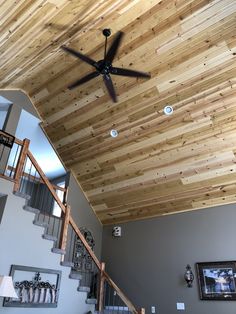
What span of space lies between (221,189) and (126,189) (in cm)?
223

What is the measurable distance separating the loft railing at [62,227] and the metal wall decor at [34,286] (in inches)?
14.8

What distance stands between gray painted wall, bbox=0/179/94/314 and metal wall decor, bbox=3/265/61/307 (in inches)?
2.9

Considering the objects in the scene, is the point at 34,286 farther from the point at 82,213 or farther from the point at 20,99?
the point at 20,99

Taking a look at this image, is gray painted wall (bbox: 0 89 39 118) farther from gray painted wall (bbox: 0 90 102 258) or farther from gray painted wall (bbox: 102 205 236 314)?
gray painted wall (bbox: 102 205 236 314)

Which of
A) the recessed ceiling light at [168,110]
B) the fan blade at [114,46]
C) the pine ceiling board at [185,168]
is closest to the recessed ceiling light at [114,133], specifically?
the pine ceiling board at [185,168]

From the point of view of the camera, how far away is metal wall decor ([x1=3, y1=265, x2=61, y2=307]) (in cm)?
414

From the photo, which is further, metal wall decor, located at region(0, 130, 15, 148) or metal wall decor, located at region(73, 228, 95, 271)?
metal wall decor, located at region(73, 228, 95, 271)

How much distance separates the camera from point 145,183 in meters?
6.43

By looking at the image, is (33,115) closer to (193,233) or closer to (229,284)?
(193,233)

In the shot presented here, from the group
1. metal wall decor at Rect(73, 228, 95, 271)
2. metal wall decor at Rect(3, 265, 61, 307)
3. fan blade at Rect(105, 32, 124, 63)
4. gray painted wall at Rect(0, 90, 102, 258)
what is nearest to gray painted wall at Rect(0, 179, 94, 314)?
metal wall decor at Rect(3, 265, 61, 307)

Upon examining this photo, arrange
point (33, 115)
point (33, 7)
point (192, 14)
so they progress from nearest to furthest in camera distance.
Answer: point (33, 7)
point (192, 14)
point (33, 115)

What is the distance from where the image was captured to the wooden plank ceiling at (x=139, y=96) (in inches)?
165

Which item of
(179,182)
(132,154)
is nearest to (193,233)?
(179,182)

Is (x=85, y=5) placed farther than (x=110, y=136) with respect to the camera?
No
